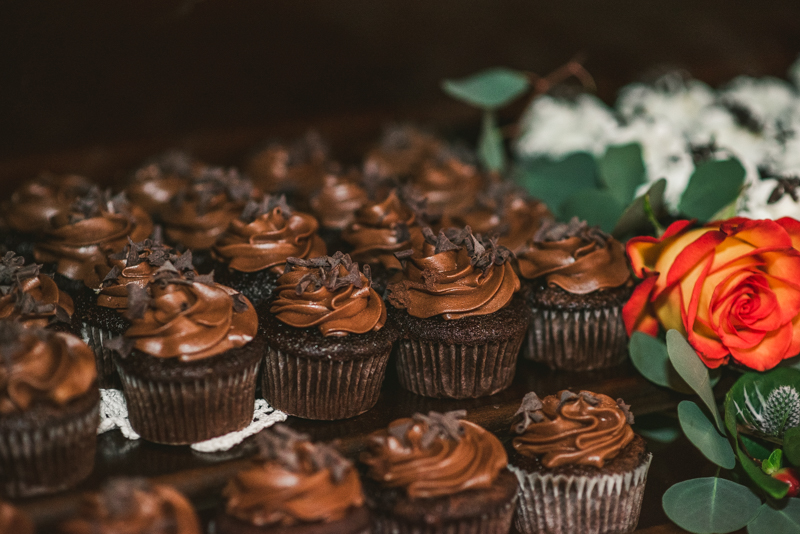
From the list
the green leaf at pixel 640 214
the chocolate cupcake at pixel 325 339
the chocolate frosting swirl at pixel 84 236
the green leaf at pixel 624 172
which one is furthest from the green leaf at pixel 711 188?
the chocolate frosting swirl at pixel 84 236

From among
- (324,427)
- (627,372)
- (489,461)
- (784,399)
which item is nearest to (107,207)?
(324,427)

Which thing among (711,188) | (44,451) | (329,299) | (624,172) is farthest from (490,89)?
(44,451)

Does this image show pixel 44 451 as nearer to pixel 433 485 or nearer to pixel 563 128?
pixel 433 485

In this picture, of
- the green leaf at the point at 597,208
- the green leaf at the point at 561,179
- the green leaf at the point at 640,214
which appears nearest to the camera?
the green leaf at the point at 640,214

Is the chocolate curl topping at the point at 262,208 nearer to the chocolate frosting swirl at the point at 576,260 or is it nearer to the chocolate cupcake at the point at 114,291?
the chocolate cupcake at the point at 114,291

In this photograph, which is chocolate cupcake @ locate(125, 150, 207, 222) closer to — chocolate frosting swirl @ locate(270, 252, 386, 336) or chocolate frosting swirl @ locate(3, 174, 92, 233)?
chocolate frosting swirl @ locate(3, 174, 92, 233)

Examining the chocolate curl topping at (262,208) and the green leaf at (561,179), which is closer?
the chocolate curl topping at (262,208)


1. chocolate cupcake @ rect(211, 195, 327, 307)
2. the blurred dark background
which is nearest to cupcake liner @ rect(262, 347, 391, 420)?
chocolate cupcake @ rect(211, 195, 327, 307)
